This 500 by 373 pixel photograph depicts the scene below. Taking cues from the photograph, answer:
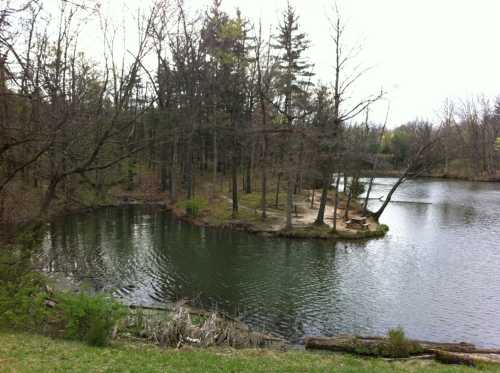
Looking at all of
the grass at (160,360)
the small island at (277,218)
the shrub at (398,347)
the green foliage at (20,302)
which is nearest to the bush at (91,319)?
the grass at (160,360)

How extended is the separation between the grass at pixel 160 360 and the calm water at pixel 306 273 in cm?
296

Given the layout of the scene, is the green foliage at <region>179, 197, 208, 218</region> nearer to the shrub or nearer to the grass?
the grass

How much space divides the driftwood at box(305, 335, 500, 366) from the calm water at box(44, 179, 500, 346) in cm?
125

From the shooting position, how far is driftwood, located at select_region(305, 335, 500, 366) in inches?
395

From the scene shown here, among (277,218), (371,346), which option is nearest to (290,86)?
(277,218)

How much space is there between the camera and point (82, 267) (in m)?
17.5

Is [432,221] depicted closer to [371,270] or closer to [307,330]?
[371,270]

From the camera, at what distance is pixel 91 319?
9.07m

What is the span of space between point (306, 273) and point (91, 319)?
1048 cm

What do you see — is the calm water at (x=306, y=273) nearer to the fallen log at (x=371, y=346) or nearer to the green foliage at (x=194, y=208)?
the fallen log at (x=371, y=346)

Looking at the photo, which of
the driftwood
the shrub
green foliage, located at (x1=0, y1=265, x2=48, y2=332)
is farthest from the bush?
the shrub

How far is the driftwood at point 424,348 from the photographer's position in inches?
395

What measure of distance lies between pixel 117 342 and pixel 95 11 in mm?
6705

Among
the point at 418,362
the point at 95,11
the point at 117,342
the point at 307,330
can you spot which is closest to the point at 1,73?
the point at 95,11
